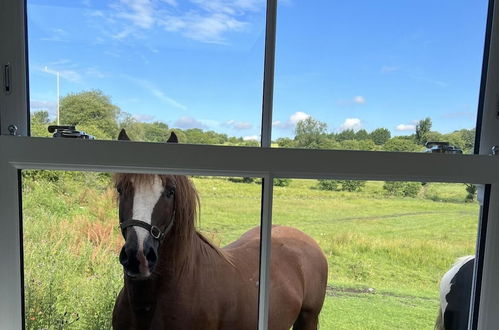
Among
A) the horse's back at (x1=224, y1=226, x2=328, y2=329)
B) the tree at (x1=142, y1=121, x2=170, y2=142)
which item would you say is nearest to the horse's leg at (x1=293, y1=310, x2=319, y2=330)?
the horse's back at (x1=224, y1=226, x2=328, y2=329)

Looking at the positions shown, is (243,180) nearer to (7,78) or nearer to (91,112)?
(91,112)

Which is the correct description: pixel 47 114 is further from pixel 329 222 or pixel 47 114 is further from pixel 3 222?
Answer: pixel 329 222

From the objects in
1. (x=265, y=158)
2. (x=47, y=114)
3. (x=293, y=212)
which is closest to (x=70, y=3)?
(x=47, y=114)

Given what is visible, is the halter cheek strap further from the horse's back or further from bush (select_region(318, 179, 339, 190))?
bush (select_region(318, 179, 339, 190))

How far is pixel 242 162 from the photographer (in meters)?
0.88

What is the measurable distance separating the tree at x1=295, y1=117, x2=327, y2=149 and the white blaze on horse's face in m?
0.34

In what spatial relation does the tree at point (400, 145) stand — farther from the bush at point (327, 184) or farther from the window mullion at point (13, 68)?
the window mullion at point (13, 68)

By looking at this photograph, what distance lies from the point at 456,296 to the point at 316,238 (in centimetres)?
39

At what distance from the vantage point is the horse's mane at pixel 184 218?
2.98 ft

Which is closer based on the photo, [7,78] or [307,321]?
[7,78]

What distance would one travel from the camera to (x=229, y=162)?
0.87 metres

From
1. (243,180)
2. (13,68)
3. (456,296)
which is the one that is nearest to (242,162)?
(243,180)

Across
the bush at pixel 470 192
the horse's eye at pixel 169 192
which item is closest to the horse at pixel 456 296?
the bush at pixel 470 192

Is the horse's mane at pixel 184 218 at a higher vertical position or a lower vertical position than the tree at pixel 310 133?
lower
